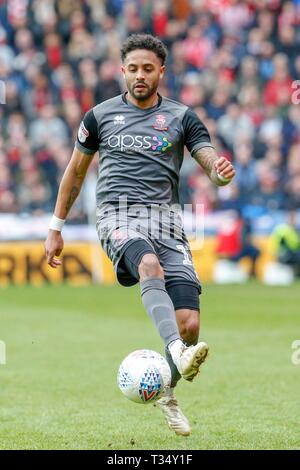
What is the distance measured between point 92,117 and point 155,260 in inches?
46.1

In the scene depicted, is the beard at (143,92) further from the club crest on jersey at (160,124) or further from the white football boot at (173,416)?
the white football boot at (173,416)

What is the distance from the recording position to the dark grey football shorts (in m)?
6.81

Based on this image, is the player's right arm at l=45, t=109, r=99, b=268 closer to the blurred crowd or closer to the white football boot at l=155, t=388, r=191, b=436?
the white football boot at l=155, t=388, r=191, b=436

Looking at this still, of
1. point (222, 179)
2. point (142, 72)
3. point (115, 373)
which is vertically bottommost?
point (115, 373)

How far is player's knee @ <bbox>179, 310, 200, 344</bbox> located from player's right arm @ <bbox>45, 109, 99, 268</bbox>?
1.05m

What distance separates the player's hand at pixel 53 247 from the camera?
7.20 meters

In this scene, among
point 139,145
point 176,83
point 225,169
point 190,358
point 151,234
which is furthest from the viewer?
point 176,83

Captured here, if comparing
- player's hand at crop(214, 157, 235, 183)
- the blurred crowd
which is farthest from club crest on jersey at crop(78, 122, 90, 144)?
the blurred crowd

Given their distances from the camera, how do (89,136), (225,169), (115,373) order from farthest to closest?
(115,373), (89,136), (225,169)

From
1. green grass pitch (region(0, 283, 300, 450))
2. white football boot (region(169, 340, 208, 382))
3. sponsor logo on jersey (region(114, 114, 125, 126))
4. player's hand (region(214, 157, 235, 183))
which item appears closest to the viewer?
white football boot (region(169, 340, 208, 382))

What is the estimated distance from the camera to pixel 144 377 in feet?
20.4

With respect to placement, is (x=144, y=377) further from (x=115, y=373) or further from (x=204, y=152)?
(x=115, y=373)

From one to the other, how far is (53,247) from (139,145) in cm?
91

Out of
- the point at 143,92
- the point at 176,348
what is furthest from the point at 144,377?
the point at 143,92
